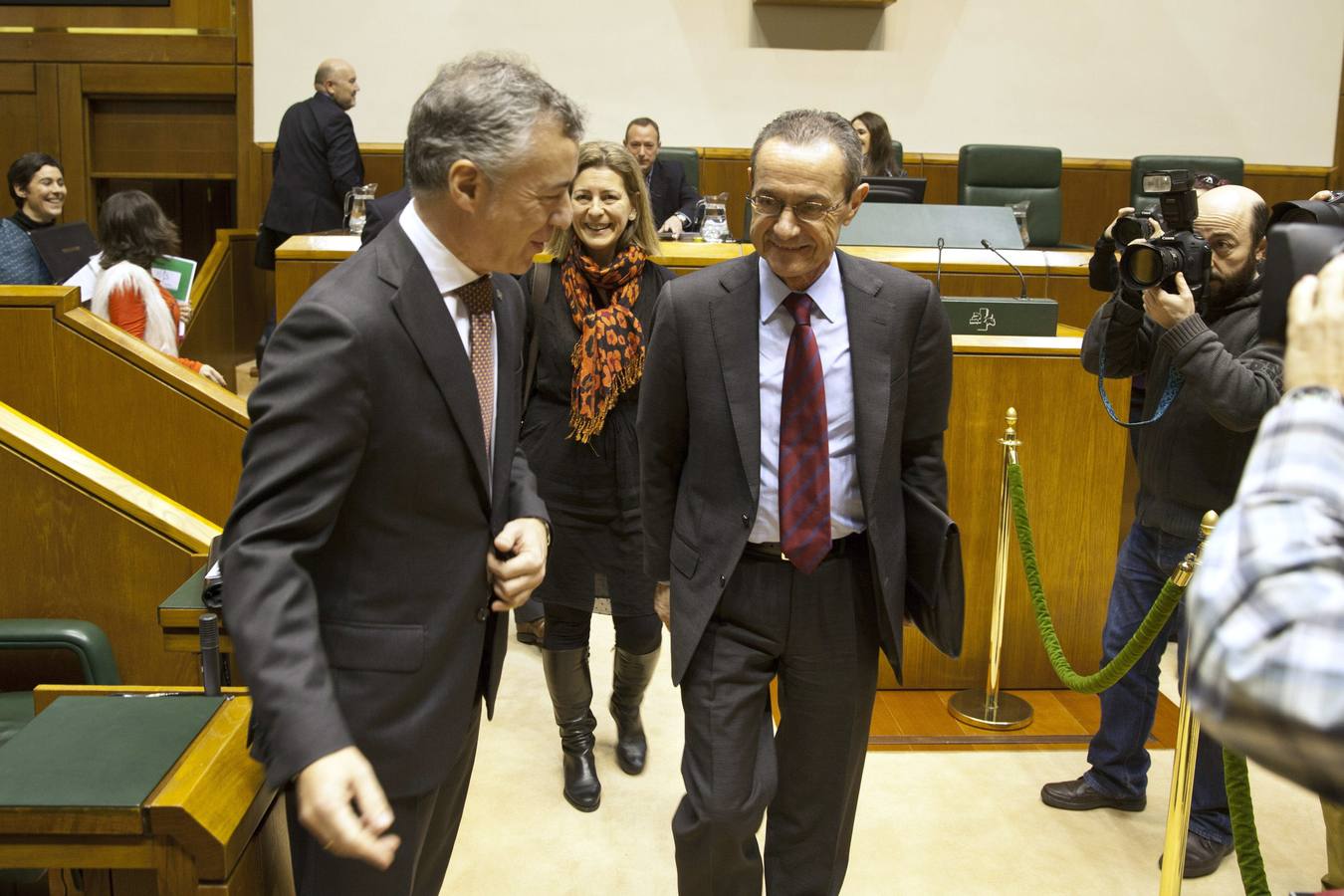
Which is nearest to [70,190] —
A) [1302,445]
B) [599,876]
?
[599,876]

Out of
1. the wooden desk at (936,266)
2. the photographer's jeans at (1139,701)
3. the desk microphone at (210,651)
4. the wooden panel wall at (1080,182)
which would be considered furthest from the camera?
the wooden panel wall at (1080,182)

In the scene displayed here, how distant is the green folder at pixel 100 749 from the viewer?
1480 millimetres

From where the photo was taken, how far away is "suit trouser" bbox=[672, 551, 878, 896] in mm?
2109

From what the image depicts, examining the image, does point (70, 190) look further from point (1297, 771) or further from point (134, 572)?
point (1297, 771)

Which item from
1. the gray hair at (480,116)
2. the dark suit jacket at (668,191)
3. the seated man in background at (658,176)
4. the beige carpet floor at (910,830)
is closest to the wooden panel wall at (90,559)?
the beige carpet floor at (910,830)

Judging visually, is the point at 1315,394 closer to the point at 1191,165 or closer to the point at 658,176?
the point at 658,176

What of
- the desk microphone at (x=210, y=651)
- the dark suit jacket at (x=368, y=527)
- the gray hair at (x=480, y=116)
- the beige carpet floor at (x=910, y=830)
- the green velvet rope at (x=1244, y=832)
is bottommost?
the beige carpet floor at (x=910, y=830)

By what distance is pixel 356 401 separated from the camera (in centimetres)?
136

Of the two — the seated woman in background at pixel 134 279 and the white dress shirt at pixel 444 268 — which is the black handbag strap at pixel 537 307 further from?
the seated woman in background at pixel 134 279

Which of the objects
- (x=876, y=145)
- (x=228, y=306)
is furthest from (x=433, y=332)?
(x=228, y=306)

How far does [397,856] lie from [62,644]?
129cm

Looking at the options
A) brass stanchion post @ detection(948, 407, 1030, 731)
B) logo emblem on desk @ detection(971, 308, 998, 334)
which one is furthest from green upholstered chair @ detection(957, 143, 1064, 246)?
brass stanchion post @ detection(948, 407, 1030, 731)

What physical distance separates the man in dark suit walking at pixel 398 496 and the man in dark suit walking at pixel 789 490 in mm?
553

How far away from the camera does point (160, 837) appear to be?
1472mm
